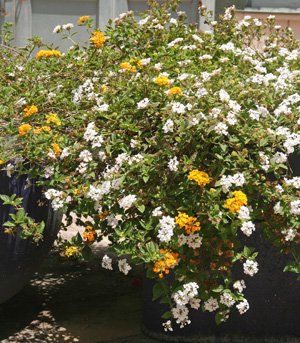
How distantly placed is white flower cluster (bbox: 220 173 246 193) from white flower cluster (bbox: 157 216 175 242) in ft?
0.73

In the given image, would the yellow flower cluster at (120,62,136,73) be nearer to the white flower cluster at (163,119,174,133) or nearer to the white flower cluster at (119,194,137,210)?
the white flower cluster at (163,119,174,133)

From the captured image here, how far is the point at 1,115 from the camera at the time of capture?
108 inches

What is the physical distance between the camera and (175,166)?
227 centimetres

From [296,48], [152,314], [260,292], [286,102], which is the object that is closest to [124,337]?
[152,314]

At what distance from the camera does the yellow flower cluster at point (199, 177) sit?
2.20 metres

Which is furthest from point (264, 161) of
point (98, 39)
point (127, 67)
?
point (98, 39)

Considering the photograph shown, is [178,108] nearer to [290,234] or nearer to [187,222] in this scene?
[187,222]

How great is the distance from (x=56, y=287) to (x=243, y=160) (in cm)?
170

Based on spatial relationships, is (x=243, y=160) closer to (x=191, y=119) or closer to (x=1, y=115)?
(x=191, y=119)

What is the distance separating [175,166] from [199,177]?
0.11 meters

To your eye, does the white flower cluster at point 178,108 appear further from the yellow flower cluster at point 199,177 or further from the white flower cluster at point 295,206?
the white flower cluster at point 295,206

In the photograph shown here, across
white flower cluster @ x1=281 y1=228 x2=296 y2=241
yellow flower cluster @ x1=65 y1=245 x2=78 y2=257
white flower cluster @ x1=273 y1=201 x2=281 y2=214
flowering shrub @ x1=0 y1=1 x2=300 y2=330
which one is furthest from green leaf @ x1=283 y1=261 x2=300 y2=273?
yellow flower cluster @ x1=65 y1=245 x2=78 y2=257

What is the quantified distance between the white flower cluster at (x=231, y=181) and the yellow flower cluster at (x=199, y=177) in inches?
2.5

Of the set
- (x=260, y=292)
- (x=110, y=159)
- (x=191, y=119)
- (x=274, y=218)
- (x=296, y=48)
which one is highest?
(x=296, y=48)
